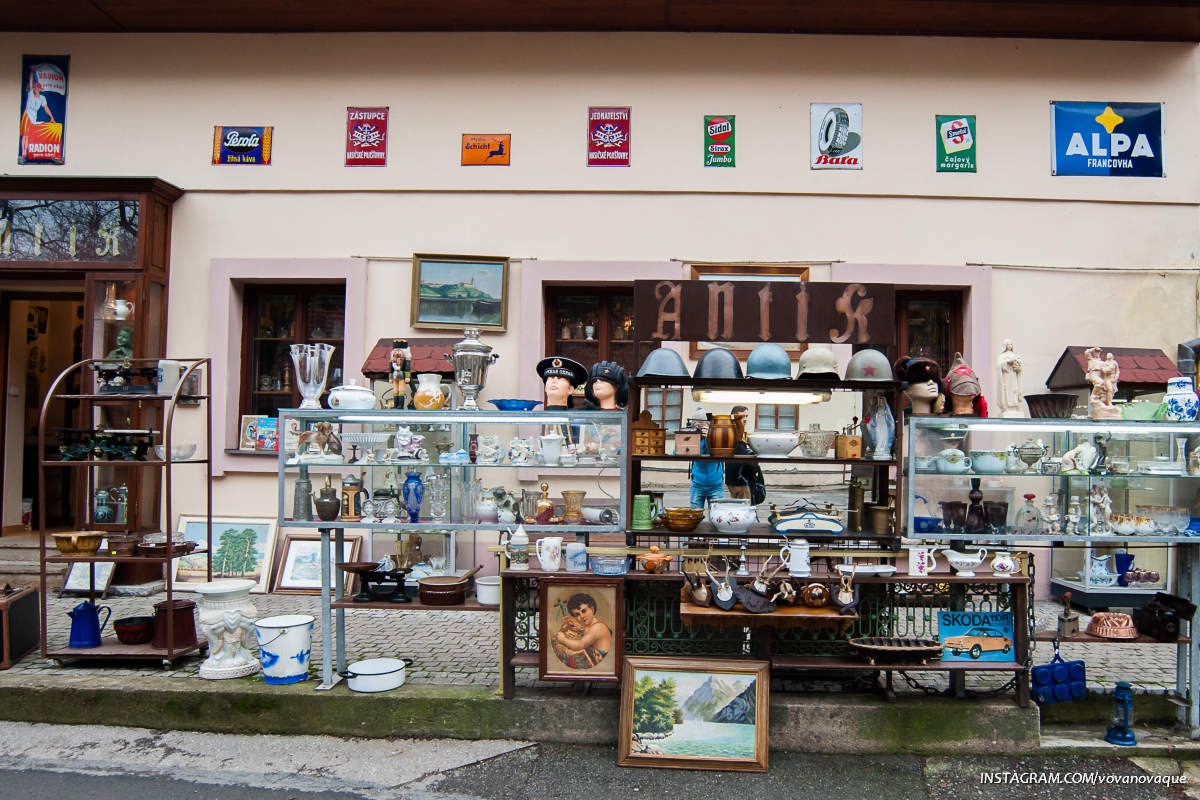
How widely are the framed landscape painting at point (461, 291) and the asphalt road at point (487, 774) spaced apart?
4359mm

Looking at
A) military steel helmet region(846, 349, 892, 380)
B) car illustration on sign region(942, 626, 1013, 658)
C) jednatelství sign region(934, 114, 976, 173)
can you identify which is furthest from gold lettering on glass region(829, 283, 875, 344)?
jednatelství sign region(934, 114, 976, 173)

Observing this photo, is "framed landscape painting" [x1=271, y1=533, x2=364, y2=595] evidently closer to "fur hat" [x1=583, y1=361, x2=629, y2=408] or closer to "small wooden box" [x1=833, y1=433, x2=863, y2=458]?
"fur hat" [x1=583, y1=361, x2=629, y2=408]

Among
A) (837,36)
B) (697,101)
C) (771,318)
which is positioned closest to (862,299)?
(771,318)

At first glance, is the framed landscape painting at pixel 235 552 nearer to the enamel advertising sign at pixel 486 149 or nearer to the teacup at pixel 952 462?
the enamel advertising sign at pixel 486 149

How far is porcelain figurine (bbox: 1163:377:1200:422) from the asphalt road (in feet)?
Answer: 6.58

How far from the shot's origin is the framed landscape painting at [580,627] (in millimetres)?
4434

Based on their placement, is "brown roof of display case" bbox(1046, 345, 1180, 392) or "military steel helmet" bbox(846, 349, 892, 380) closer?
"military steel helmet" bbox(846, 349, 892, 380)

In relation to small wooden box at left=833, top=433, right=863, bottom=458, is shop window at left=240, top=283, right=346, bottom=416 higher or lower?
higher

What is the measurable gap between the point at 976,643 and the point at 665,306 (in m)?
2.71

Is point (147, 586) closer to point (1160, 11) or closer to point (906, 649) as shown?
point (906, 649)

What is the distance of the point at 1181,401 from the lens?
15.4ft

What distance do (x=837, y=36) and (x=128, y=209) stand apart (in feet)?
24.4

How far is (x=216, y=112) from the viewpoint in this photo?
8031mm

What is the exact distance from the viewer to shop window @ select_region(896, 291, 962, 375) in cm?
795
